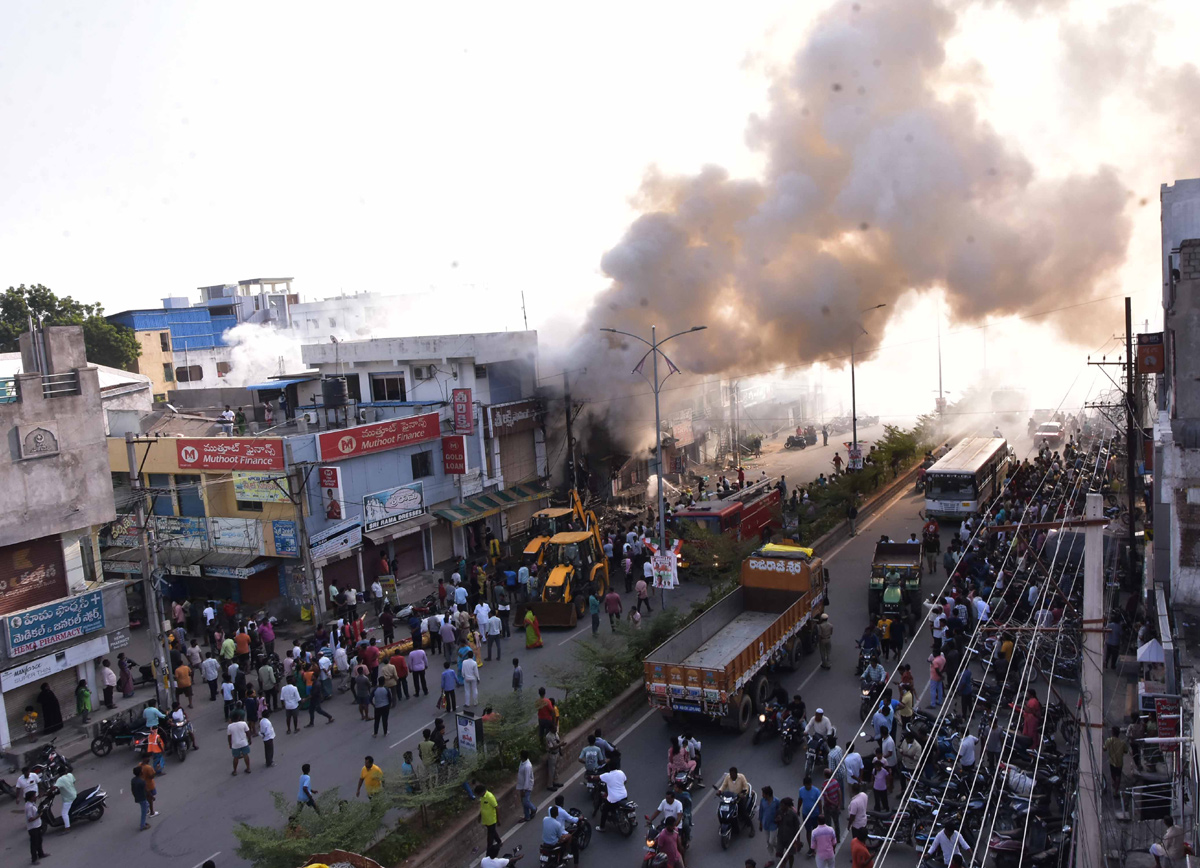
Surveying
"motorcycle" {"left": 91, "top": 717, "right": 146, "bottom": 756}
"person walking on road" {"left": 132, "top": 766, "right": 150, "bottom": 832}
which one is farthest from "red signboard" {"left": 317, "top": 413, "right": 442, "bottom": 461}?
"person walking on road" {"left": 132, "top": 766, "right": 150, "bottom": 832}

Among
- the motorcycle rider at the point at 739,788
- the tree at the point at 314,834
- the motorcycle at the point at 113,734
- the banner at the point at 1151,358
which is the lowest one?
the motorcycle at the point at 113,734

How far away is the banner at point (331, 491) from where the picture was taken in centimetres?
2583

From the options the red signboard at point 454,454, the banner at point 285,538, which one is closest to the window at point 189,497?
the banner at point 285,538

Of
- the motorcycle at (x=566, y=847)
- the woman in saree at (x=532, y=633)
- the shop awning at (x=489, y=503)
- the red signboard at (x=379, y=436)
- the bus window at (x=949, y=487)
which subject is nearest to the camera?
the motorcycle at (x=566, y=847)

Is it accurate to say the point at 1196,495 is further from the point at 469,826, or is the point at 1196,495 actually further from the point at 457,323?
the point at 457,323

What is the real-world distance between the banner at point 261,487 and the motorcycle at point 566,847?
1497 centimetres

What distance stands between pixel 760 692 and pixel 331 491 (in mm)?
13934

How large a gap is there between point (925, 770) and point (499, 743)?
6.12 metres

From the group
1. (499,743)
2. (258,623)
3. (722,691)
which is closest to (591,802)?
(499,743)

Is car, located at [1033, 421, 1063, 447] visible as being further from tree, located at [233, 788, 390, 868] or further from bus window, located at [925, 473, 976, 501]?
tree, located at [233, 788, 390, 868]

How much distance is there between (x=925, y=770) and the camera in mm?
13680

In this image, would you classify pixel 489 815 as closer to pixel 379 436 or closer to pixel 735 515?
pixel 379 436

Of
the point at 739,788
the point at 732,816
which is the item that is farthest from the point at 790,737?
the point at 732,816

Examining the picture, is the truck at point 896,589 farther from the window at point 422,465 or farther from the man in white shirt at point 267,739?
the window at point 422,465
